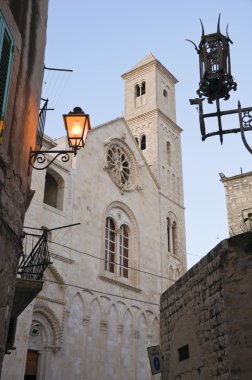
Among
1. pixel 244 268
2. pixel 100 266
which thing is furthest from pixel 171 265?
pixel 244 268

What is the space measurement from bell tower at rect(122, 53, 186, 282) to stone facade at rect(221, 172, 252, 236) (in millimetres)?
4236

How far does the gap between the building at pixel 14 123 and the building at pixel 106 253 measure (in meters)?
9.96

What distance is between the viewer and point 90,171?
2208 cm

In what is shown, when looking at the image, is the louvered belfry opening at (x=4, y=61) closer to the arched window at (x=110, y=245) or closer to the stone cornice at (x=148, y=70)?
the arched window at (x=110, y=245)

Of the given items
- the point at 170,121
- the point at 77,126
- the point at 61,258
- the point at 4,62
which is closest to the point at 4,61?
the point at 4,62

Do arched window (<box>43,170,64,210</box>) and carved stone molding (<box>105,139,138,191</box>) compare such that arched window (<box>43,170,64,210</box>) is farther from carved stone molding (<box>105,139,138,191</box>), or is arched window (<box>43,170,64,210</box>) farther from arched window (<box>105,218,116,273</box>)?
carved stone molding (<box>105,139,138,191</box>)

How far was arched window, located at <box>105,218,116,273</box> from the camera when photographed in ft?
70.2

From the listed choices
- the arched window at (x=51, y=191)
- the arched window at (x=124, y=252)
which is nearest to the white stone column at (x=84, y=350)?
the arched window at (x=124, y=252)

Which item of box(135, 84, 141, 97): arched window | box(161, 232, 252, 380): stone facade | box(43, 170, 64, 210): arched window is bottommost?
box(161, 232, 252, 380): stone facade

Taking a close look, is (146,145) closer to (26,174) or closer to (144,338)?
(144,338)

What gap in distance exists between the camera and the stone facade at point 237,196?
2219 cm

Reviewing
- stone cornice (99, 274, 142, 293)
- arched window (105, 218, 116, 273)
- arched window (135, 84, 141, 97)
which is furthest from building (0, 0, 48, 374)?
arched window (135, 84, 141, 97)

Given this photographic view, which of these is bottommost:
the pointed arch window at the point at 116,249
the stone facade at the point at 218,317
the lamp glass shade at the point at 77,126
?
the stone facade at the point at 218,317

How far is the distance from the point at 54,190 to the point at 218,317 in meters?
13.5
